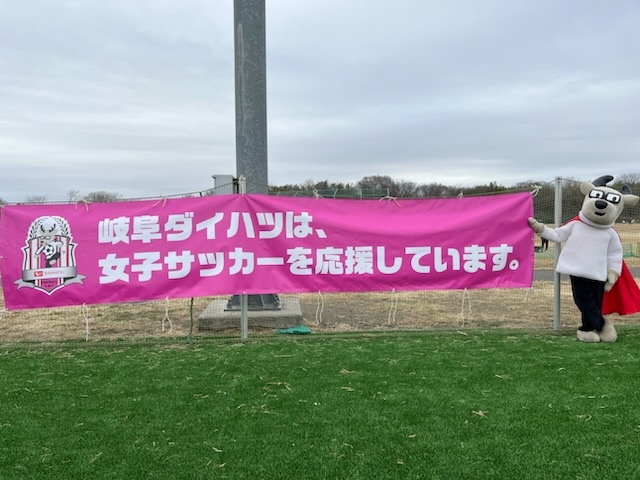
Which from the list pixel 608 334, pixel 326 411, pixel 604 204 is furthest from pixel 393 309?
pixel 326 411

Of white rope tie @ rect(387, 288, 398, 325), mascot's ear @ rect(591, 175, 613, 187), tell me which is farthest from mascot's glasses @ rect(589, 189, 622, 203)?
white rope tie @ rect(387, 288, 398, 325)

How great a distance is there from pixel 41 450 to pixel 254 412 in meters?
1.38

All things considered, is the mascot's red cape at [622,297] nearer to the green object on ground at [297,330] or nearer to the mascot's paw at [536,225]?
the mascot's paw at [536,225]

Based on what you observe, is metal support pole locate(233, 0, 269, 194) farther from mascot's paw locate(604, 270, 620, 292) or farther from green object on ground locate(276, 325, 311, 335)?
mascot's paw locate(604, 270, 620, 292)

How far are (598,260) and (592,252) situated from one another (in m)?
0.11

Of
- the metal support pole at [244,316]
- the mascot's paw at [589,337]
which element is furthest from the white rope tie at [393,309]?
the mascot's paw at [589,337]

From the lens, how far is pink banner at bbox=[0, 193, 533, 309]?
5.77m

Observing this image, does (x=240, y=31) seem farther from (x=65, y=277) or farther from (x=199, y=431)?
(x=199, y=431)

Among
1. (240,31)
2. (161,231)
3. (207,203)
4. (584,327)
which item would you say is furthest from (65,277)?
(584,327)

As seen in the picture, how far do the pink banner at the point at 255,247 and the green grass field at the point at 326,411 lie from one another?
0.78 m

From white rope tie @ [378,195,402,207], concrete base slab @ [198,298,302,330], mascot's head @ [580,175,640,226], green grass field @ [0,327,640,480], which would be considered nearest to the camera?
green grass field @ [0,327,640,480]

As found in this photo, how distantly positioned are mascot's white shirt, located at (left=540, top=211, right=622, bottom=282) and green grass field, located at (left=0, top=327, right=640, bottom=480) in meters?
0.83

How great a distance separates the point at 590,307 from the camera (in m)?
5.62

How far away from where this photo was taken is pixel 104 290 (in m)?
5.82
